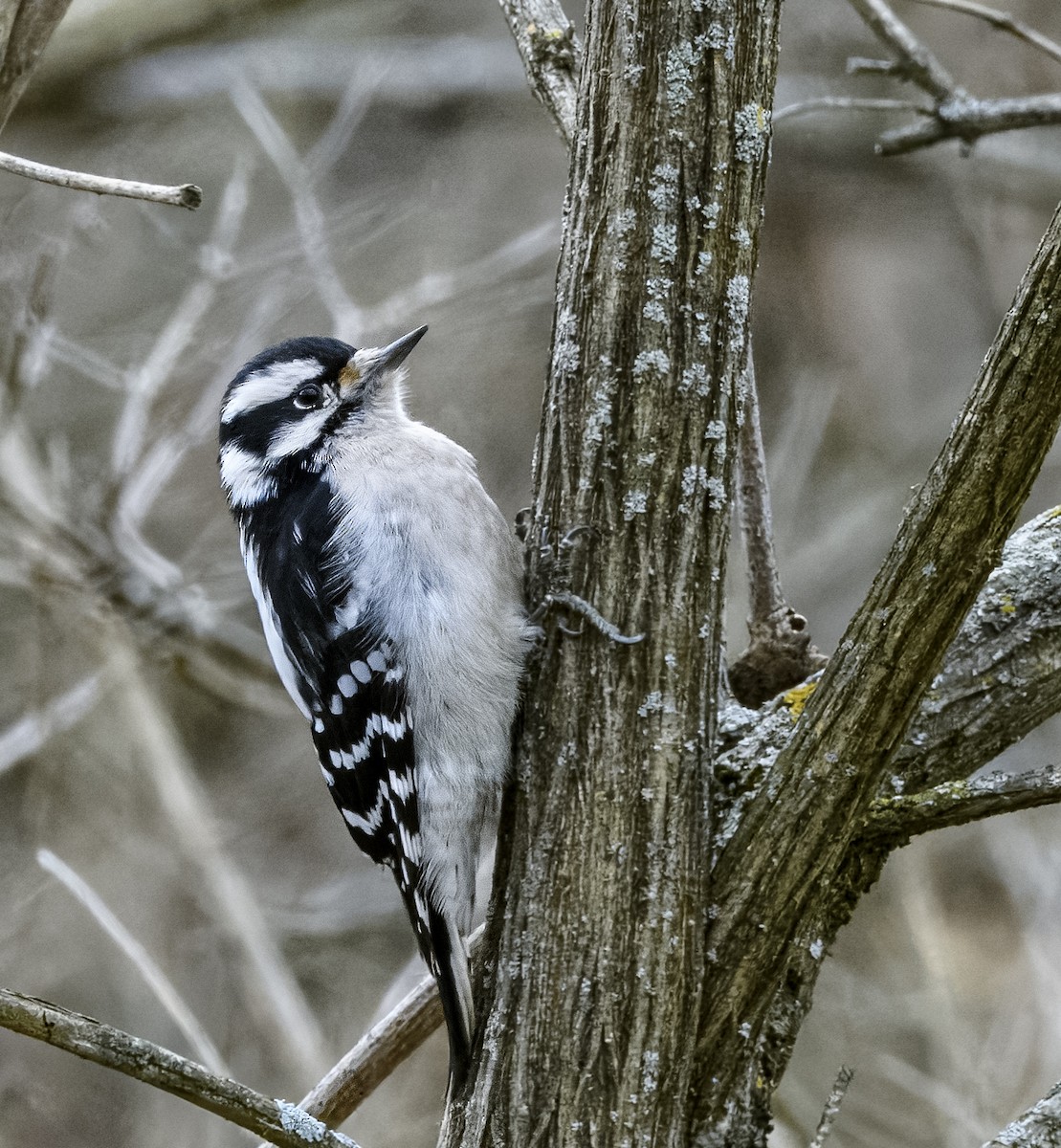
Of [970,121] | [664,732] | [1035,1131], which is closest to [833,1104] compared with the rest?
[1035,1131]

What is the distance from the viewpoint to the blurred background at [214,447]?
14.3 ft

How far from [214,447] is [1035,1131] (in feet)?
14.1

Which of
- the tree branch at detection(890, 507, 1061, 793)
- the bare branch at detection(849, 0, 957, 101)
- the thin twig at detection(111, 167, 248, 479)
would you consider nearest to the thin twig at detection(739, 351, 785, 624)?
the tree branch at detection(890, 507, 1061, 793)

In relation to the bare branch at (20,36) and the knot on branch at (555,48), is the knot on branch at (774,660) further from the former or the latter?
the bare branch at (20,36)

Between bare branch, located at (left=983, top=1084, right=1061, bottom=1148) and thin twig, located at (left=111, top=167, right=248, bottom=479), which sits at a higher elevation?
thin twig, located at (left=111, top=167, right=248, bottom=479)

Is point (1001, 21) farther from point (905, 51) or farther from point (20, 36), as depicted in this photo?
point (20, 36)

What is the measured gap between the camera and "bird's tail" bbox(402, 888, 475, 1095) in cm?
207

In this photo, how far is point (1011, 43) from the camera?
21.9 ft

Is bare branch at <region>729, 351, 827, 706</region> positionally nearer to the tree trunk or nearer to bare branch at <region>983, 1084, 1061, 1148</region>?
the tree trunk

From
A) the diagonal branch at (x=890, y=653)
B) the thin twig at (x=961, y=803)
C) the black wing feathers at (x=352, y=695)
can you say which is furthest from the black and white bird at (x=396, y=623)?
the thin twig at (x=961, y=803)

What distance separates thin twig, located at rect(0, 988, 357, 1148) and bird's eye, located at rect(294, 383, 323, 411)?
1.63 metres

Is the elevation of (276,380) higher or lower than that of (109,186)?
lower

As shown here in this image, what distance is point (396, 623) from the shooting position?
2650mm

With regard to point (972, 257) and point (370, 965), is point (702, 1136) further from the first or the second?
point (972, 257)
